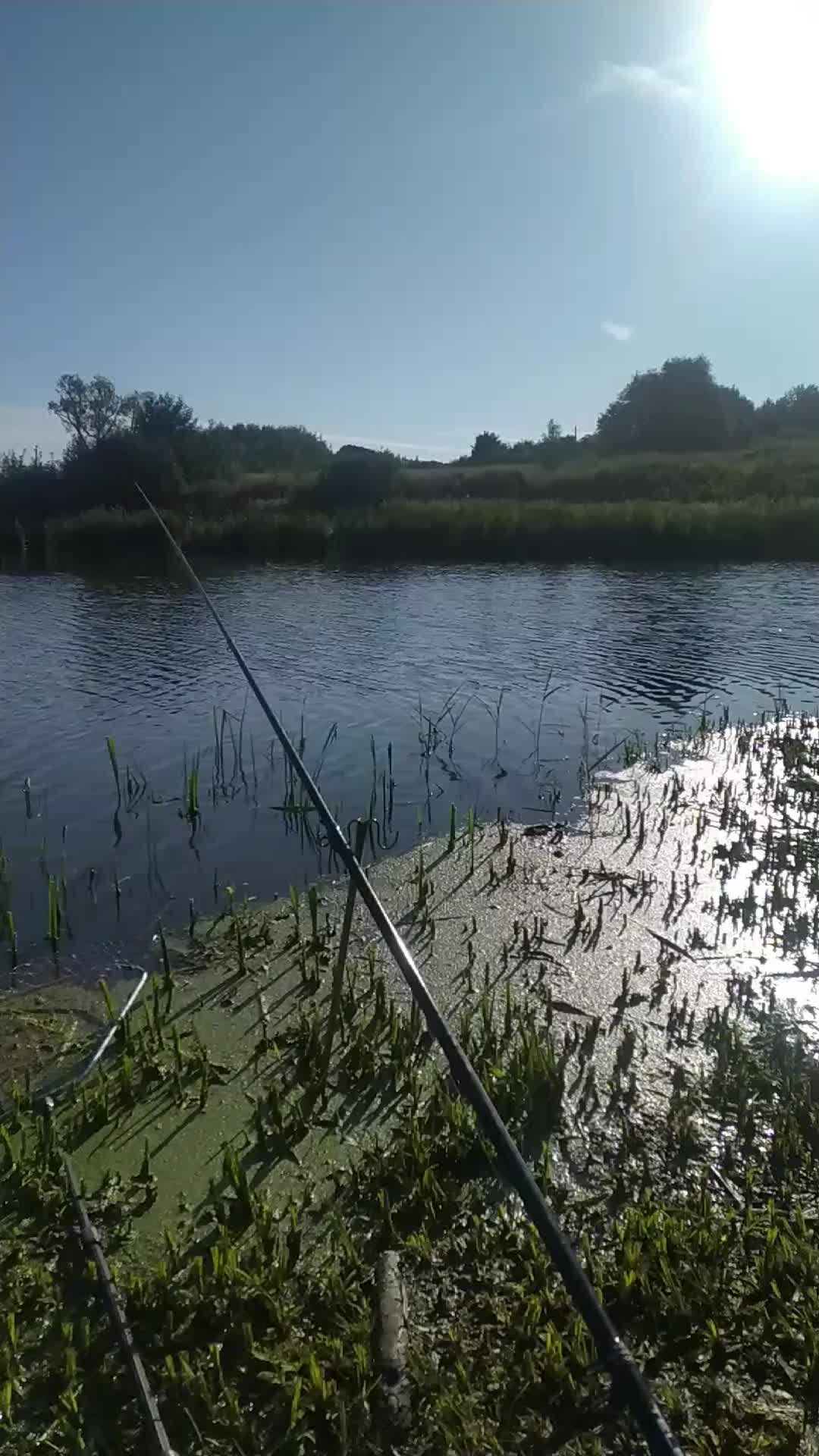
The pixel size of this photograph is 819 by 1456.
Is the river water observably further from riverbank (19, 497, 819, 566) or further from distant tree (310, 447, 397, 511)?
distant tree (310, 447, 397, 511)

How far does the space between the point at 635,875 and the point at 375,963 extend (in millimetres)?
2633

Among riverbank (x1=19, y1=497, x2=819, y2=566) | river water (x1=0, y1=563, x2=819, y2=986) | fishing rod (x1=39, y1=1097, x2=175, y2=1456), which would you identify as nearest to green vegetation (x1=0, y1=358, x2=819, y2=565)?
riverbank (x1=19, y1=497, x2=819, y2=566)

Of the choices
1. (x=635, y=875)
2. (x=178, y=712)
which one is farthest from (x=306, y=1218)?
(x=178, y=712)

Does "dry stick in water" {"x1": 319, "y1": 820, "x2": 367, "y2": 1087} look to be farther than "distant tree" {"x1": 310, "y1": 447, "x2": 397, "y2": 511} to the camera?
No

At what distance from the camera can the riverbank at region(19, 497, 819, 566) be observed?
115 feet

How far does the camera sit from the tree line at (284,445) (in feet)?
155

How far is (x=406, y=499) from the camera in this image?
4559cm

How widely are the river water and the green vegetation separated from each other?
7.57 metres

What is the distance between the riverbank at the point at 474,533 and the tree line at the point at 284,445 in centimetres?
580

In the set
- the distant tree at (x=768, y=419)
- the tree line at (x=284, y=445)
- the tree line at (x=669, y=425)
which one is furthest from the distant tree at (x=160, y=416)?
the distant tree at (x=768, y=419)

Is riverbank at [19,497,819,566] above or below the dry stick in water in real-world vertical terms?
above

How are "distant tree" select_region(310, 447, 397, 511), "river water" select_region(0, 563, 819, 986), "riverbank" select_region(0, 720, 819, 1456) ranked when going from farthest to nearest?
"distant tree" select_region(310, 447, 397, 511) → "river water" select_region(0, 563, 819, 986) → "riverbank" select_region(0, 720, 819, 1456)

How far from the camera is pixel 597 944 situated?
6.55 meters

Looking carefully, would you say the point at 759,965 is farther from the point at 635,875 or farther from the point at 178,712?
the point at 178,712
